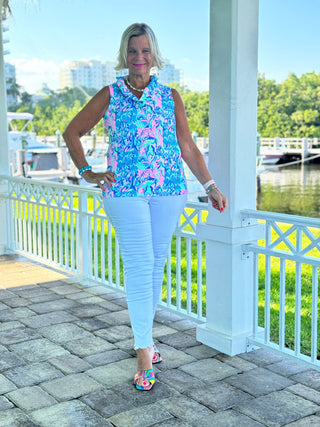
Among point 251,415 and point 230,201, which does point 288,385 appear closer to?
point 251,415

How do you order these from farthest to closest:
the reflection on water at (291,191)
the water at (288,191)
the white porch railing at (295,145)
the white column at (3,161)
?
the white porch railing at (295,145) → the reflection on water at (291,191) → the water at (288,191) → the white column at (3,161)

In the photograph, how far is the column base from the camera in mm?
3027

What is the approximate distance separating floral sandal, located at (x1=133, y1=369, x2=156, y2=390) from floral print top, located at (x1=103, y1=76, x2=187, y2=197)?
0.84 m

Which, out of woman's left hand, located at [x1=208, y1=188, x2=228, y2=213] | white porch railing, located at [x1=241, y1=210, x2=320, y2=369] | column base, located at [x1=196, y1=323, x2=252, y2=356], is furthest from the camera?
column base, located at [x1=196, y1=323, x2=252, y2=356]

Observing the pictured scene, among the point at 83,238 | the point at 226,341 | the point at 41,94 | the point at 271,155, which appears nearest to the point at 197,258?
the point at 226,341

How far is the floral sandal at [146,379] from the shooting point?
259 centimetres

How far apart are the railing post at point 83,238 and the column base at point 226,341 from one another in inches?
66.0

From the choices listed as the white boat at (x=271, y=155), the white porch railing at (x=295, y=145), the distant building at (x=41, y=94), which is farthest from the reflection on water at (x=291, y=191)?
the distant building at (x=41, y=94)

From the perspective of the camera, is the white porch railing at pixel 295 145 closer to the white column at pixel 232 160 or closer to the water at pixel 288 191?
the water at pixel 288 191

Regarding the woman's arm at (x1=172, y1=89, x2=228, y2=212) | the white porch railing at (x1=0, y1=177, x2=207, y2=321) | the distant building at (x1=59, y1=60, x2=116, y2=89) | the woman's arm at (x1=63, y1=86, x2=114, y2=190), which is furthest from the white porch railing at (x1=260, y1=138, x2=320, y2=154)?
the woman's arm at (x1=63, y1=86, x2=114, y2=190)

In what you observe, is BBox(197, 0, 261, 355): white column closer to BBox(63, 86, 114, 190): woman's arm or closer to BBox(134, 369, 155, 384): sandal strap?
BBox(134, 369, 155, 384): sandal strap

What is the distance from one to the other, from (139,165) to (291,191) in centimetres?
1883

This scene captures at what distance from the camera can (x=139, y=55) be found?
254 cm

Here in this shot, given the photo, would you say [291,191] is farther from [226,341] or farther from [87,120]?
[87,120]
